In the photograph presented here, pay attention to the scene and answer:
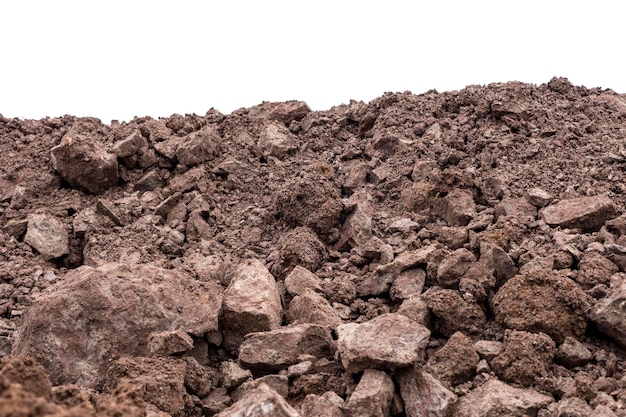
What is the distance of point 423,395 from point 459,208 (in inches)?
134

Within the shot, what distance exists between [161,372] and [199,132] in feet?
17.8

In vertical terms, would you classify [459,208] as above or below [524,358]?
above

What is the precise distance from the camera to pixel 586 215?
6863 millimetres

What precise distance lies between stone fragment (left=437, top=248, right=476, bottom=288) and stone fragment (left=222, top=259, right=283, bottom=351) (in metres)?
1.69

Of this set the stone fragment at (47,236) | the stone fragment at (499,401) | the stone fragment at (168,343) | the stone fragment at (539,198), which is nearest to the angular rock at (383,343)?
the stone fragment at (499,401)

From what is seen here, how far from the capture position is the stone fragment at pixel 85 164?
8859 millimetres

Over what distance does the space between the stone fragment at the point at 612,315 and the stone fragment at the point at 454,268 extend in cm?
124

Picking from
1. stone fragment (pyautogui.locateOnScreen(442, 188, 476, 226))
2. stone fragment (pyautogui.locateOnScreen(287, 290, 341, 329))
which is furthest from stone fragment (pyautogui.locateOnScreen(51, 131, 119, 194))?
stone fragment (pyautogui.locateOnScreen(442, 188, 476, 226))

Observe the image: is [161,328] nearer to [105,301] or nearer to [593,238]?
[105,301]

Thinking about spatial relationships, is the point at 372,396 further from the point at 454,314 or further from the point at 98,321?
the point at 98,321

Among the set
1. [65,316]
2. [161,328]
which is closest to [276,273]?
[161,328]

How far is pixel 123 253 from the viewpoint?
A: 7.80 m

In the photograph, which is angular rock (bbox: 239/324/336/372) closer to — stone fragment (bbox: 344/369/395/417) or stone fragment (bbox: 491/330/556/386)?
stone fragment (bbox: 344/369/395/417)

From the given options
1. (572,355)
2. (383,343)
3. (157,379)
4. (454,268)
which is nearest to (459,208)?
(454,268)
